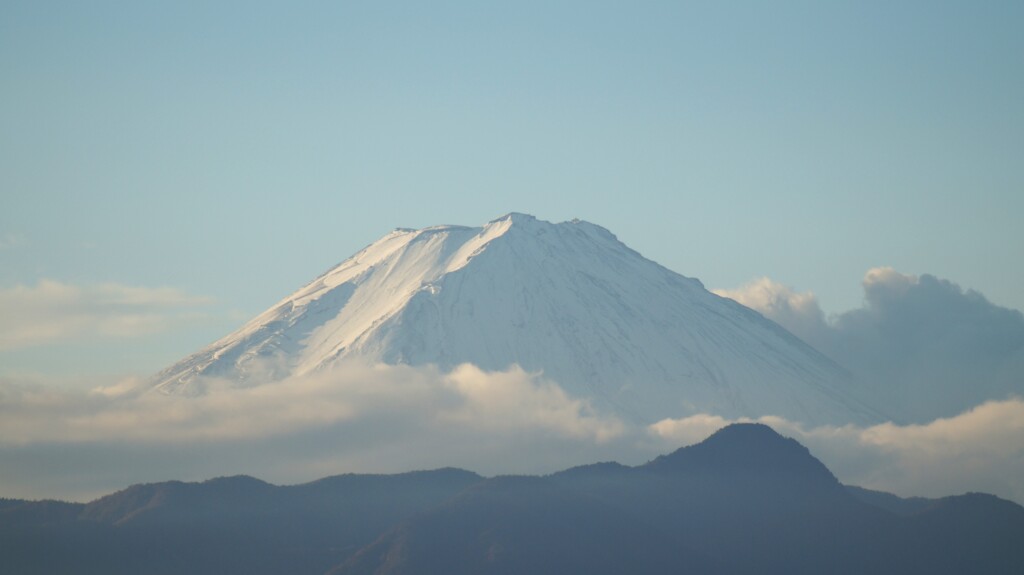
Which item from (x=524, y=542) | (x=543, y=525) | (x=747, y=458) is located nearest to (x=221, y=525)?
(x=524, y=542)

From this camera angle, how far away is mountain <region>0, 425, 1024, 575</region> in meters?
164

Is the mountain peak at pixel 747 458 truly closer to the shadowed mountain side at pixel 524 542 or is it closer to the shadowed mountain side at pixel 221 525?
the shadowed mountain side at pixel 524 542

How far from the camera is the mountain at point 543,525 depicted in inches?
6467

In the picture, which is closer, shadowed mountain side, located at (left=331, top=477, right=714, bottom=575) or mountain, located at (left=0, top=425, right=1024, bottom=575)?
shadowed mountain side, located at (left=331, top=477, right=714, bottom=575)

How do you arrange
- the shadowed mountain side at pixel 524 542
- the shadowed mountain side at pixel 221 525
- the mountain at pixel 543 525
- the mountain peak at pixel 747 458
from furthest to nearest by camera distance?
the mountain peak at pixel 747 458 < the shadowed mountain side at pixel 221 525 < the mountain at pixel 543 525 < the shadowed mountain side at pixel 524 542

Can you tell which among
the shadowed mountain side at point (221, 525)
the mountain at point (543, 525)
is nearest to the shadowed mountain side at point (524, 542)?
the mountain at point (543, 525)

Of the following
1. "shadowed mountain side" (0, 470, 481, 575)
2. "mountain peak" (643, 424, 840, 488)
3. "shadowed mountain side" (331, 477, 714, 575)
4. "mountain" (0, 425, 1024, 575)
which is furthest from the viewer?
"mountain peak" (643, 424, 840, 488)

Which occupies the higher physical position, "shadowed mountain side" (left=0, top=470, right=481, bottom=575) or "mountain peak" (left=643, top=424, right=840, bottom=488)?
"mountain peak" (left=643, top=424, right=840, bottom=488)

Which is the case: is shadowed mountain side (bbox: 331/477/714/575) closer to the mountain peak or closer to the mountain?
the mountain

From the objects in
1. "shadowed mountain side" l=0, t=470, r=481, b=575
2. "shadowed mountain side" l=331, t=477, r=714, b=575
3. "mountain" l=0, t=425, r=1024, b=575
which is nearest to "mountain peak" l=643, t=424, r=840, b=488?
"mountain" l=0, t=425, r=1024, b=575

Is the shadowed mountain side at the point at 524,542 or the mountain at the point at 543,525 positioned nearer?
the shadowed mountain side at the point at 524,542

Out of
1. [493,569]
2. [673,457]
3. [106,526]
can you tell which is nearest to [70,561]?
[106,526]

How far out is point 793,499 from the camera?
181375 mm

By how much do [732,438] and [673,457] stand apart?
5.58 m
